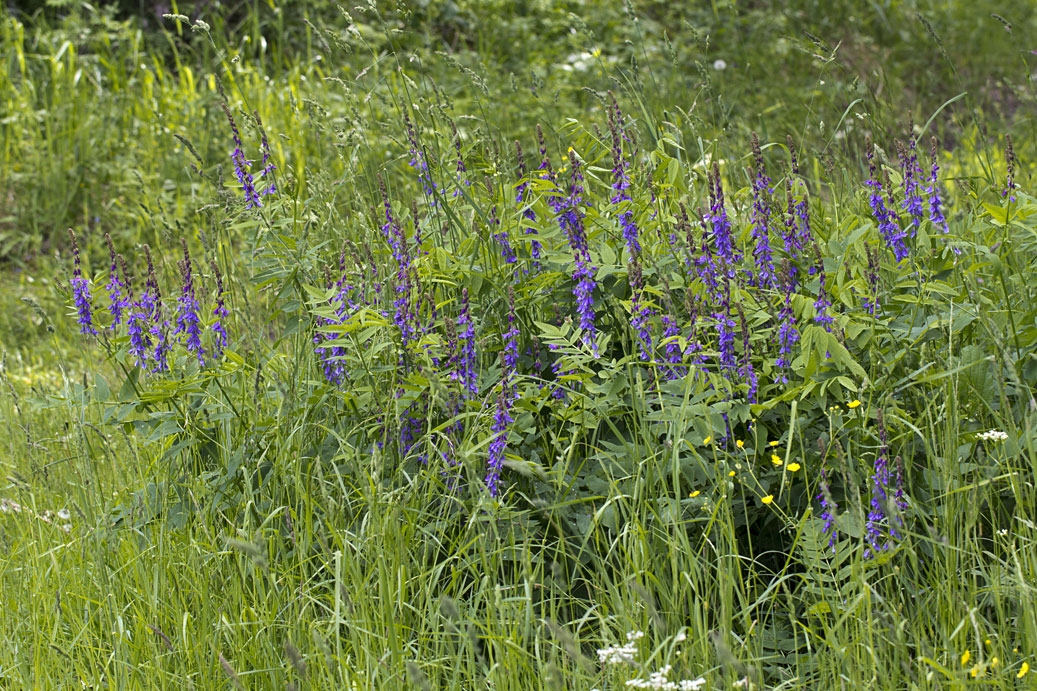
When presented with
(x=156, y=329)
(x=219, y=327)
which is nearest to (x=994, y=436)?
(x=219, y=327)

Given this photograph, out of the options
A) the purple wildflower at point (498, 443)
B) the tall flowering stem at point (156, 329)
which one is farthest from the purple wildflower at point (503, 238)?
the tall flowering stem at point (156, 329)

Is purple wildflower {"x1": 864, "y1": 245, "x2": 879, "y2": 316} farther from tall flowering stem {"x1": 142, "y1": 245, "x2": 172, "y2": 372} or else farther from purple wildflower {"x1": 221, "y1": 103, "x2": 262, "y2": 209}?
tall flowering stem {"x1": 142, "y1": 245, "x2": 172, "y2": 372}

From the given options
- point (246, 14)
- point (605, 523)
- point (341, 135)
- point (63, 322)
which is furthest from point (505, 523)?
point (246, 14)

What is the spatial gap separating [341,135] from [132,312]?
0.77 meters

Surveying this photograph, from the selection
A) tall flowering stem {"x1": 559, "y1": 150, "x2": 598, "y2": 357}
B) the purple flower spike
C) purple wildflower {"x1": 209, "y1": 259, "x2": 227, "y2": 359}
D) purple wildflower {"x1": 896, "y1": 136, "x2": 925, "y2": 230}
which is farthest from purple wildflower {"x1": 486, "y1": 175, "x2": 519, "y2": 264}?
purple wildflower {"x1": 896, "y1": 136, "x2": 925, "y2": 230}

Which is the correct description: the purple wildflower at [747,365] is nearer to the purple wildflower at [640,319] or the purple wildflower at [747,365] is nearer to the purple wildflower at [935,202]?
the purple wildflower at [640,319]

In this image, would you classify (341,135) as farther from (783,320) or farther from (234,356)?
(783,320)

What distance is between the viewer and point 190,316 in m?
2.61

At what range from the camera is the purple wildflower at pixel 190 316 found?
2594 millimetres

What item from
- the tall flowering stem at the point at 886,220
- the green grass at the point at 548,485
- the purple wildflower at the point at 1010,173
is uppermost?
the purple wildflower at the point at 1010,173

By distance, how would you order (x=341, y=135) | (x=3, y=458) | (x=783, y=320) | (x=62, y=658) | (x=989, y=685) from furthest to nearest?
(x=3, y=458)
(x=341, y=135)
(x=783, y=320)
(x=62, y=658)
(x=989, y=685)

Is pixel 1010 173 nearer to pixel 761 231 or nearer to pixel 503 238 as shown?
Answer: pixel 761 231

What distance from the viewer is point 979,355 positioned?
88.3 inches

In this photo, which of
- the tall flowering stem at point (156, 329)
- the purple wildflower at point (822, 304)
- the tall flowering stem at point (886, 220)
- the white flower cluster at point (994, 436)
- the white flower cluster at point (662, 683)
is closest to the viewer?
the white flower cluster at point (662, 683)
